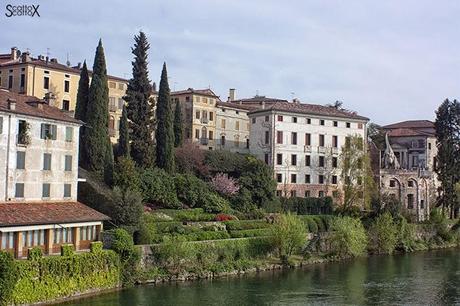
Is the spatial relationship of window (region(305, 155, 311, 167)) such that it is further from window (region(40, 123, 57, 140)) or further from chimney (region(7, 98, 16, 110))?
chimney (region(7, 98, 16, 110))

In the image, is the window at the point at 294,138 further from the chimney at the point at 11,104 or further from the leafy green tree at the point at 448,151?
the chimney at the point at 11,104

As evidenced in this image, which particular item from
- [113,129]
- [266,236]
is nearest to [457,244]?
[266,236]

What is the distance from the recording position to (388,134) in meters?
98.3

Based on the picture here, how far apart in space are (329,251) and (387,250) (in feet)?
26.5

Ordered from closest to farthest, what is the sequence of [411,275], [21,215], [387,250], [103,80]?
[21,215]
[411,275]
[103,80]
[387,250]

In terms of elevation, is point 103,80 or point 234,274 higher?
point 103,80

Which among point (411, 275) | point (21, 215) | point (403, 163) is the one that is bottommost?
point (411, 275)

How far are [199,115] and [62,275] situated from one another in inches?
1870

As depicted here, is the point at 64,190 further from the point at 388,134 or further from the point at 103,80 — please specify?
the point at 388,134

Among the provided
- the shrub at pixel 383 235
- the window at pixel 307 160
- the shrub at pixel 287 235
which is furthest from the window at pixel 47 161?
the window at pixel 307 160

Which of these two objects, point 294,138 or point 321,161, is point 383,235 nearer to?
point 321,161

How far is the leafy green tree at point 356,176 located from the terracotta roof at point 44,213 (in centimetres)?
3475

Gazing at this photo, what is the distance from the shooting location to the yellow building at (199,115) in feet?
271

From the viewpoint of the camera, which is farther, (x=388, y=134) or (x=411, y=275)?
(x=388, y=134)
